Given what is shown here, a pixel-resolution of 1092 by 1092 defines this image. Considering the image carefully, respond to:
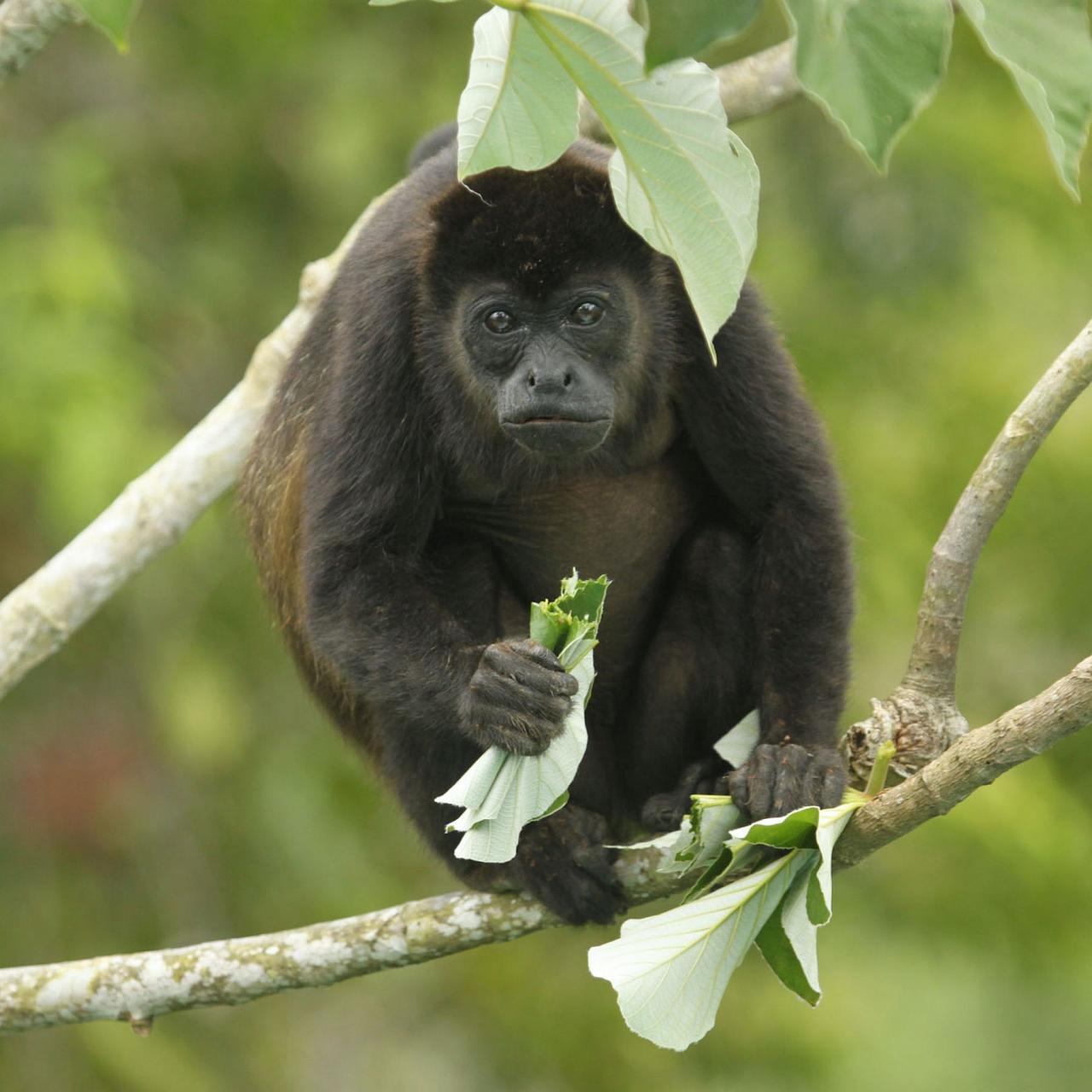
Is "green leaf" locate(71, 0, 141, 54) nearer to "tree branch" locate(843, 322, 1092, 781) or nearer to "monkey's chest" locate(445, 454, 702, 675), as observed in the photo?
"tree branch" locate(843, 322, 1092, 781)

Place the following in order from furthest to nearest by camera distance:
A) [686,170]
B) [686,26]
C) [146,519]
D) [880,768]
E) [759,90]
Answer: [759,90]
[146,519]
[880,768]
[686,170]
[686,26]

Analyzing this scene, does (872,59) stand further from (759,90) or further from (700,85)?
(759,90)

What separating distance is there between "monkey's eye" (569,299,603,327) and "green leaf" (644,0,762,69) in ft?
8.14

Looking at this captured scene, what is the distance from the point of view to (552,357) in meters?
3.41

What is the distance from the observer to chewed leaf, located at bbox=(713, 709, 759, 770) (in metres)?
3.51

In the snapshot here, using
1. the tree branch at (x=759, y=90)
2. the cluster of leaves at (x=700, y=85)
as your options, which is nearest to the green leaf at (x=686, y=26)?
the cluster of leaves at (x=700, y=85)

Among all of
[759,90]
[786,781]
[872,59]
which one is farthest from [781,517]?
[872,59]

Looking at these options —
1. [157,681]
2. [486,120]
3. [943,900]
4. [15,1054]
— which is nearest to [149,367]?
[157,681]

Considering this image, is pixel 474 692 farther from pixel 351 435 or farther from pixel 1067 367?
pixel 1067 367

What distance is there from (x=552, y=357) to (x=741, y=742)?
97cm

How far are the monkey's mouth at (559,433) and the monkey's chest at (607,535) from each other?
59 centimetres

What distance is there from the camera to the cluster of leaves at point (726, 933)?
2557mm

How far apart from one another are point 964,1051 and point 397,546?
14.0 meters

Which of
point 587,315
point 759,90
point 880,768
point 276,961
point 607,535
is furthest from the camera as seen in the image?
point 759,90
